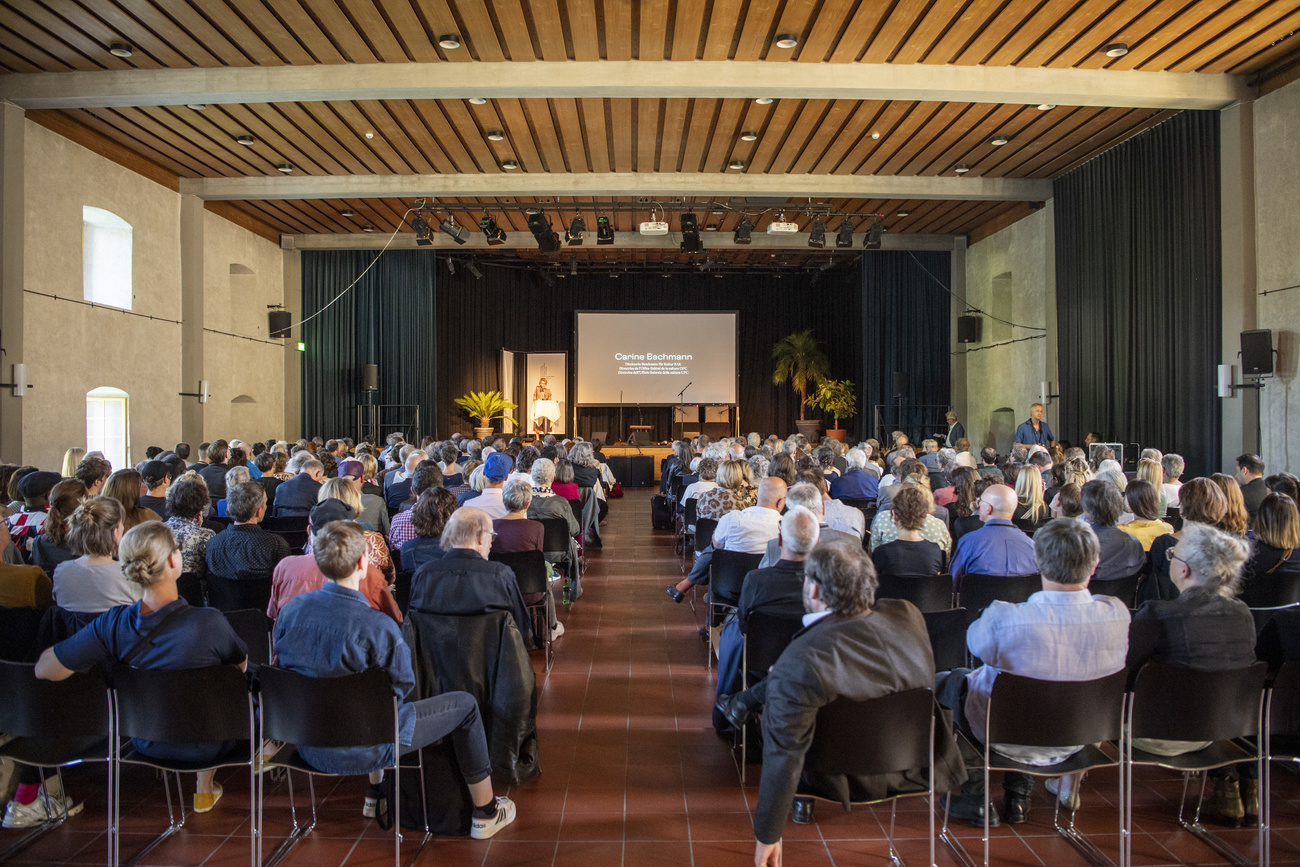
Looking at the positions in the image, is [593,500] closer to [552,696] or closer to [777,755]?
[552,696]

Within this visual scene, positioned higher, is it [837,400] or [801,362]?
[801,362]

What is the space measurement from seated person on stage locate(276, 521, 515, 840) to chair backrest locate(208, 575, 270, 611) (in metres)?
1.35

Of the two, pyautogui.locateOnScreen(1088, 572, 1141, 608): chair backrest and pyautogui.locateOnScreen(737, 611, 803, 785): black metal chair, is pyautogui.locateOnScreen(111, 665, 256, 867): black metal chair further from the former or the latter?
pyautogui.locateOnScreen(1088, 572, 1141, 608): chair backrest

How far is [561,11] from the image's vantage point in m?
7.05

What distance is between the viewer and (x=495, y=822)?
293 centimetres

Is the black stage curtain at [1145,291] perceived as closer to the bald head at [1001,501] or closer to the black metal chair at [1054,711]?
the bald head at [1001,501]

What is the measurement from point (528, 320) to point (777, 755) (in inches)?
713

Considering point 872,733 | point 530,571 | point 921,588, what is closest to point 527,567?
point 530,571

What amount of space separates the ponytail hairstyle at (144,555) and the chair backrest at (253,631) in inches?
23.6

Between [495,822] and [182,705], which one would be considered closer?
[182,705]

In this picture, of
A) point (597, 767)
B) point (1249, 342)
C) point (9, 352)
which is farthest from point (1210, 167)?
point (9, 352)

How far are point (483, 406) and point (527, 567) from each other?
1367 centimetres

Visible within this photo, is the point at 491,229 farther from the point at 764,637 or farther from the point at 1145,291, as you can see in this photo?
the point at 764,637

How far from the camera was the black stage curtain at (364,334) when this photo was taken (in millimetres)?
16375
